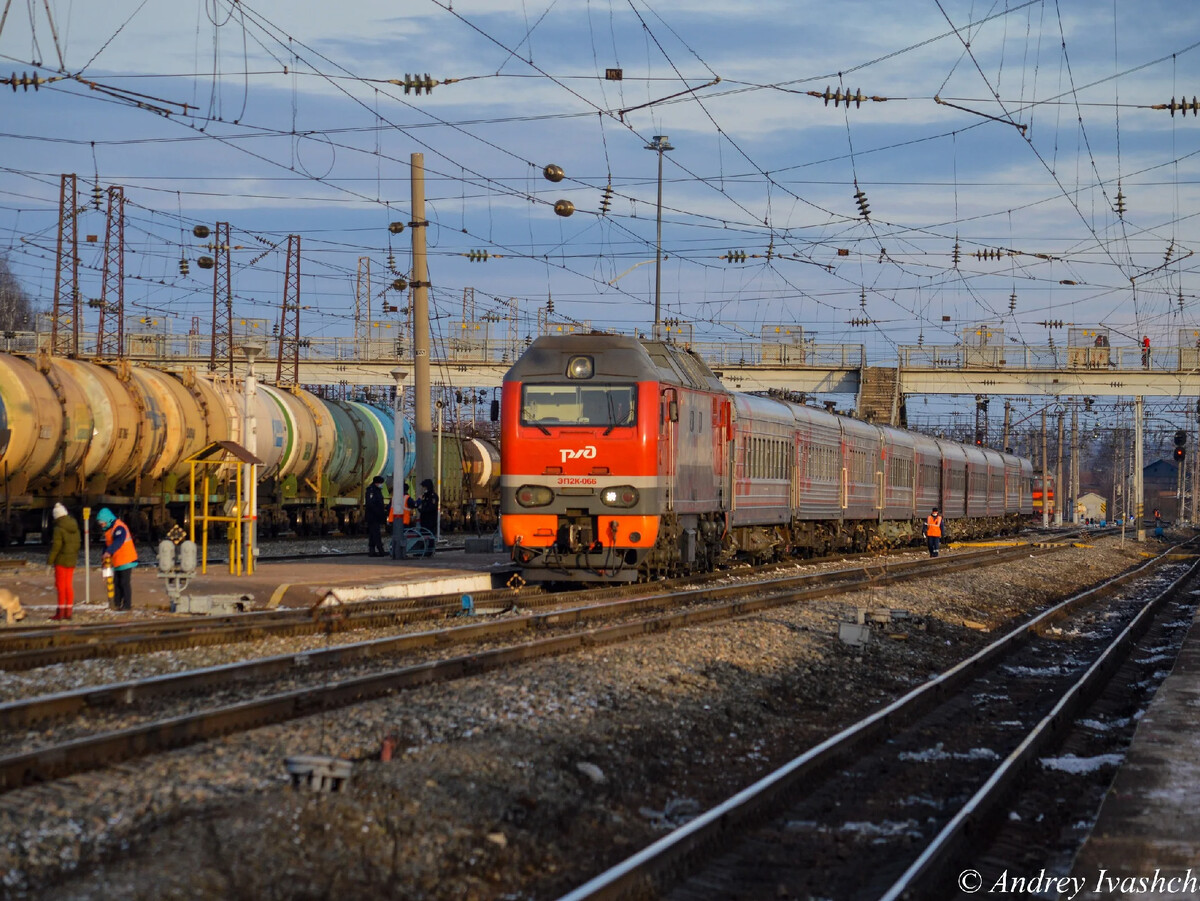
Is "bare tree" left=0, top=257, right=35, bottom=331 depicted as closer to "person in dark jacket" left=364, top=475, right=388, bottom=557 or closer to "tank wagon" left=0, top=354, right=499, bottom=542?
"tank wagon" left=0, top=354, right=499, bottom=542

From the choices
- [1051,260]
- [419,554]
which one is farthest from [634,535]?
[1051,260]

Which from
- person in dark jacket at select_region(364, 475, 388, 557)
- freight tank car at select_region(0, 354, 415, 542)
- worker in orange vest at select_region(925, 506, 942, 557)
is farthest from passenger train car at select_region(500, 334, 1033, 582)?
worker in orange vest at select_region(925, 506, 942, 557)

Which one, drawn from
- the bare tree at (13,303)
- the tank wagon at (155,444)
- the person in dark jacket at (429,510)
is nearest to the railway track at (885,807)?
the tank wagon at (155,444)

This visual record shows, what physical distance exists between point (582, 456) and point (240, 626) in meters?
6.74

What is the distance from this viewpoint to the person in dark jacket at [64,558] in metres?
15.9

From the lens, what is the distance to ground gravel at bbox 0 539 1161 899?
A: 618 centimetres

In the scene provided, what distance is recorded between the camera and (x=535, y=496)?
20250 mm

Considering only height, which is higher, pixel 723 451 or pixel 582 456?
pixel 723 451

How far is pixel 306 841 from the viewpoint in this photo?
6598 mm

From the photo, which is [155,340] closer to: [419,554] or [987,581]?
[419,554]

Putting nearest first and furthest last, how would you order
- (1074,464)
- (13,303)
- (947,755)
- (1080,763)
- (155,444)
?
(1080,763)
(947,755)
(155,444)
(1074,464)
(13,303)

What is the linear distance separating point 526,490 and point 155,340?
47.3 meters

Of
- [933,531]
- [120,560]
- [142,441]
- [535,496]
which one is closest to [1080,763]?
[535,496]

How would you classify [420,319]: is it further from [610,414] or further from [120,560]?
[120,560]
